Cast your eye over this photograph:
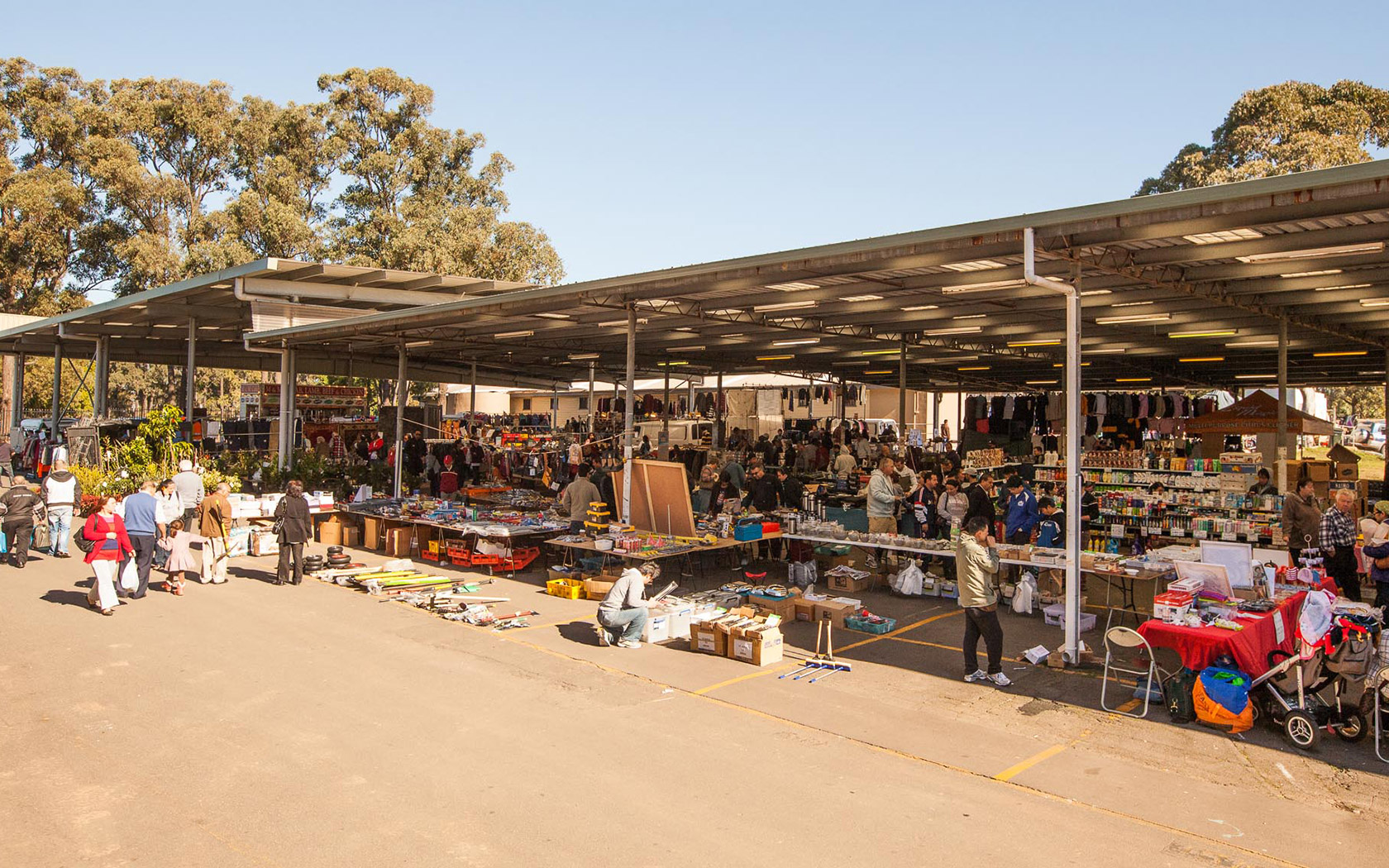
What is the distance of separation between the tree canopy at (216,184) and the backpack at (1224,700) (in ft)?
119

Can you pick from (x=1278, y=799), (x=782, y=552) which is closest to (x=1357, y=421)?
Result: (x=782, y=552)

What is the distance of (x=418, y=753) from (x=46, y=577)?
9.96 metres

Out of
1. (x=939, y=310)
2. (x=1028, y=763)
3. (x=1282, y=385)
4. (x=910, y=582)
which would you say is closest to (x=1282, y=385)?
(x=1282, y=385)

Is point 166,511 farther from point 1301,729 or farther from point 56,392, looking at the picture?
point 56,392

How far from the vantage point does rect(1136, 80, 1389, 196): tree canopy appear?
104 feet

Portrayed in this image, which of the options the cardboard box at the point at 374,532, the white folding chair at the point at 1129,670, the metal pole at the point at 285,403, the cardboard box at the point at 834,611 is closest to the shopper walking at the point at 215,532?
the cardboard box at the point at 374,532

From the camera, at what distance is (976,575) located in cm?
869

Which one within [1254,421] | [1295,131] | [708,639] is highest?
[1295,131]

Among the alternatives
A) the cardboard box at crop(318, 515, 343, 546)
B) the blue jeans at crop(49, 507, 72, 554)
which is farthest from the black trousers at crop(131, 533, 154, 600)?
the cardboard box at crop(318, 515, 343, 546)

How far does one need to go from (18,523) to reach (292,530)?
4780 mm

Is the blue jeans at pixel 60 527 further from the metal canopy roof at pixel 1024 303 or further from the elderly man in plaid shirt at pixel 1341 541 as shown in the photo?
the elderly man in plaid shirt at pixel 1341 541

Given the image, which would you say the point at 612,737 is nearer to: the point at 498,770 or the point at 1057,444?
→ the point at 498,770

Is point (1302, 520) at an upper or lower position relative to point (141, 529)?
upper

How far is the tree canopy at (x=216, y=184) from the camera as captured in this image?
41688 millimetres
